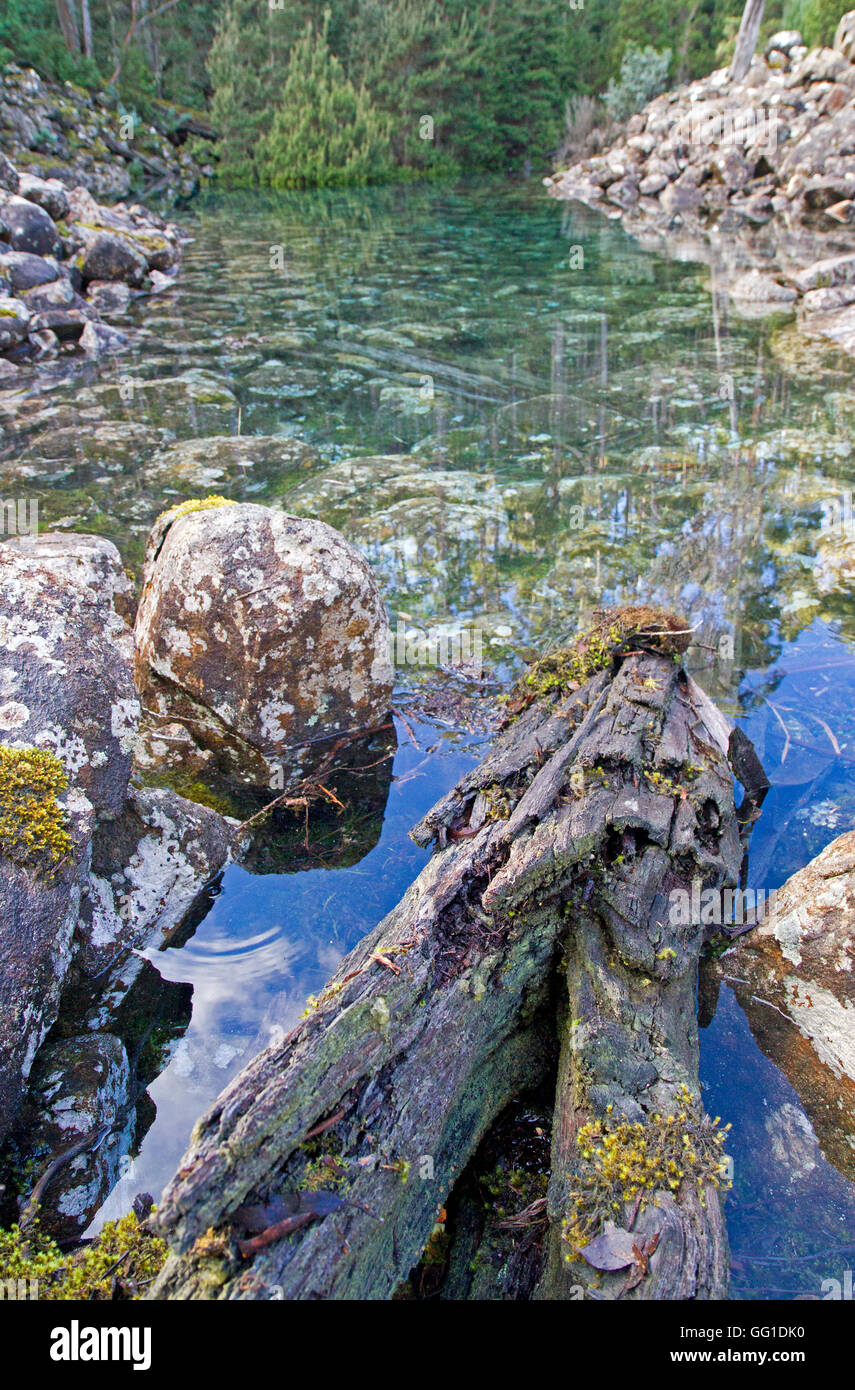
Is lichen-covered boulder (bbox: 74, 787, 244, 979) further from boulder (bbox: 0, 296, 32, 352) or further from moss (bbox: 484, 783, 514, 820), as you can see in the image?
boulder (bbox: 0, 296, 32, 352)

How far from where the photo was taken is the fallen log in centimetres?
178

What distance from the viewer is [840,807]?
3994mm

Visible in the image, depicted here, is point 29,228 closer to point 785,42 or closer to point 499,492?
point 499,492

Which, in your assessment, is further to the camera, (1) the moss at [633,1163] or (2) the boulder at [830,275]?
(2) the boulder at [830,275]

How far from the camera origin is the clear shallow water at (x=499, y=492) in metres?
3.01

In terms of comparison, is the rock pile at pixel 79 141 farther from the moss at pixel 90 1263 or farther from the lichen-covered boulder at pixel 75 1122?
the moss at pixel 90 1263

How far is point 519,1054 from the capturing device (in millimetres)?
2523

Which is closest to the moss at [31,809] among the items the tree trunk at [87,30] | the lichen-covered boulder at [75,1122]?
the lichen-covered boulder at [75,1122]

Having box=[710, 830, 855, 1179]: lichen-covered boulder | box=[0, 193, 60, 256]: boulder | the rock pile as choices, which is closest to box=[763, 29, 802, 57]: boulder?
the rock pile

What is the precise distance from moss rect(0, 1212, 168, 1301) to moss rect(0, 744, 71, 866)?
104 centimetres

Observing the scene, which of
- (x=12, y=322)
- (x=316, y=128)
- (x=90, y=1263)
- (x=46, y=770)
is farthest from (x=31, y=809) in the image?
(x=316, y=128)

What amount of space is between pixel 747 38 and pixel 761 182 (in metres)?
7.80

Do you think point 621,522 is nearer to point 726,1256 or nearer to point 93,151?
point 726,1256

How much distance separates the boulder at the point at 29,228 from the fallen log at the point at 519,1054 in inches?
496
